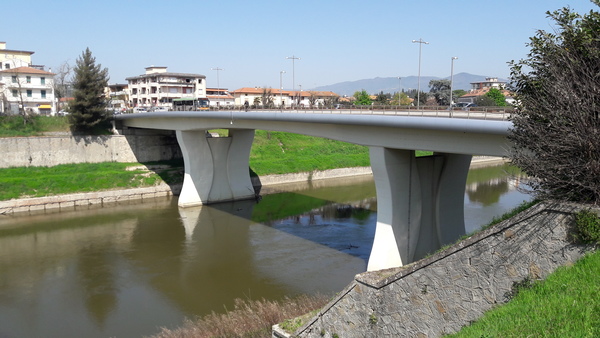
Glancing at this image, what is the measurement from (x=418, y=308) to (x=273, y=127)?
1711cm

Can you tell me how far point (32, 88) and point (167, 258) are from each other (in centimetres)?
4311

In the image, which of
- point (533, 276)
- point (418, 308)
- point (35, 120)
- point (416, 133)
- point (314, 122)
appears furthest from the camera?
point (35, 120)

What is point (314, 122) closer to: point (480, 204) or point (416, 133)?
point (416, 133)

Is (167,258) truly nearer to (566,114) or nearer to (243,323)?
(243,323)

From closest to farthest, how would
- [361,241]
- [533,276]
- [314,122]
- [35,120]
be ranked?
1. [533,276]
2. [314,122]
3. [361,241]
4. [35,120]

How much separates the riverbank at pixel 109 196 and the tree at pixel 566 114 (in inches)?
1086

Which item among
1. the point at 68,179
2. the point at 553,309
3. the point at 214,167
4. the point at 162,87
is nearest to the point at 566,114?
the point at 553,309

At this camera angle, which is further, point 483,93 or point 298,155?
point 483,93

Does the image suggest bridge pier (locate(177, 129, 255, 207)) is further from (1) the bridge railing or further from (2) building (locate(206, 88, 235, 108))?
(2) building (locate(206, 88, 235, 108))

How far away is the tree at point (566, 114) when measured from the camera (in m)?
8.58

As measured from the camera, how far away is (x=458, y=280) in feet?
30.6

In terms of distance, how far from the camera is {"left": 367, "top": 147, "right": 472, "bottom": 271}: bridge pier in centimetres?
1794

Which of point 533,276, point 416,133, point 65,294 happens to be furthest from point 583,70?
point 65,294

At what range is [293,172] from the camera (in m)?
40.3
